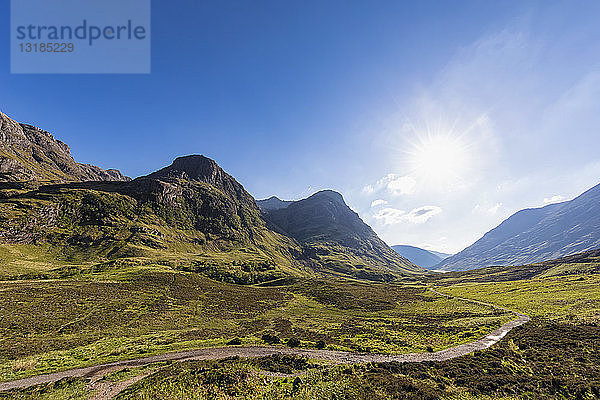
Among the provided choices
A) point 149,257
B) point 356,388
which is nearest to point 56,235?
point 149,257

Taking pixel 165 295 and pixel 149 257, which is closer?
pixel 165 295

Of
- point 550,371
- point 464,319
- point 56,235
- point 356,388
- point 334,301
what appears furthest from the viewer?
point 56,235

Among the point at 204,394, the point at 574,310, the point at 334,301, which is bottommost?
the point at 334,301

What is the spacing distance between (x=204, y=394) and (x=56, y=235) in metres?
204

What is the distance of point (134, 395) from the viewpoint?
26312 mm

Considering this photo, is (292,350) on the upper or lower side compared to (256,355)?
lower

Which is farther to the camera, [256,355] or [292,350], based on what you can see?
[292,350]

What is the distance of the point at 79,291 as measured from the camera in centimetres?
7831

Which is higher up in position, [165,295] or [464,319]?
[165,295]

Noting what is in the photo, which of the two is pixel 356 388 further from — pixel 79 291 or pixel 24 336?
pixel 79 291

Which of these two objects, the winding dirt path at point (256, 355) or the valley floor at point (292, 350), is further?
the winding dirt path at point (256, 355)

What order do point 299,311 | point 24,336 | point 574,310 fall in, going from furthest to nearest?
point 299,311
point 574,310
point 24,336

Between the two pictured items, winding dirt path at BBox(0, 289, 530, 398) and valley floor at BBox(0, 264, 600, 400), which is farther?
winding dirt path at BBox(0, 289, 530, 398)

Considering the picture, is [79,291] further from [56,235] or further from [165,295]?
[56,235]
